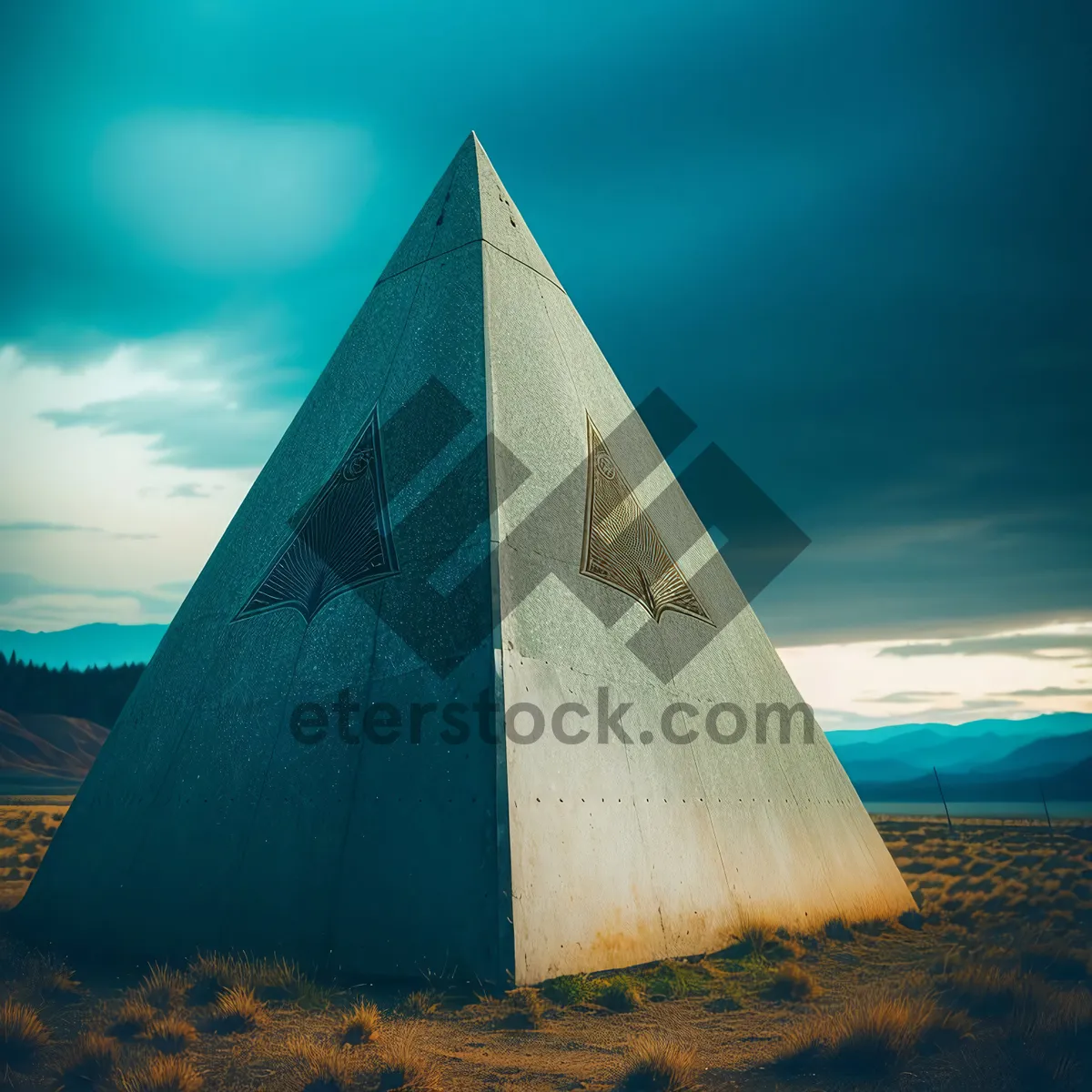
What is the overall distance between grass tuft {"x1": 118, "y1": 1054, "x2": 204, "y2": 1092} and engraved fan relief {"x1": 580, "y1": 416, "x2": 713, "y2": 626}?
557cm

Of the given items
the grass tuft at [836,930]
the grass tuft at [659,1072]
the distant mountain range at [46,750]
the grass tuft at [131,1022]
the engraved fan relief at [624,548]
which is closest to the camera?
the grass tuft at [659,1072]

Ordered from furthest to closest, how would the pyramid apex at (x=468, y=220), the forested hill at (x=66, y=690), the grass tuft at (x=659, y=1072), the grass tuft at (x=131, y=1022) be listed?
1. the forested hill at (x=66, y=690)
2. the pyramid apex at (x=468, y=220)
3. the grass tuft at (x=131, y=1022)
4. the grass tuft at (x=659, y=1072)

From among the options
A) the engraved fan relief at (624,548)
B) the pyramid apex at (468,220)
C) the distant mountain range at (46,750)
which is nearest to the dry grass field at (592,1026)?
the engraved fan relief at (624,548)

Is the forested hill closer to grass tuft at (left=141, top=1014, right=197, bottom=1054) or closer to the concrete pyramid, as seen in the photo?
the concrete pyramid

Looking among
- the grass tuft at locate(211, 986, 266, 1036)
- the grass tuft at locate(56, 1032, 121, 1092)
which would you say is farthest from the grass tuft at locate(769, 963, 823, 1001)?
the grass tuft at locate(56, 1032, 121, 1092)

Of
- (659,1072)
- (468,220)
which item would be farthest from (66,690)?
(659,1072)

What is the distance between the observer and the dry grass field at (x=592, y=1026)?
5238 millimetres

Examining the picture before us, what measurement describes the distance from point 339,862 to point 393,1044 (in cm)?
227

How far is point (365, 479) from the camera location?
9.72m

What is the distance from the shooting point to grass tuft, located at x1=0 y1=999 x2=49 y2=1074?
564cm

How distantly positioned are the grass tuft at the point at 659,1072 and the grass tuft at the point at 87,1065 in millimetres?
3123

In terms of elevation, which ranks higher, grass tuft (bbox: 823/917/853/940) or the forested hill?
the forested hill

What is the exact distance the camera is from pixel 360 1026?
5930 millimetres

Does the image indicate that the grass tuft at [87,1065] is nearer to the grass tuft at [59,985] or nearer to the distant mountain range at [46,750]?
the grass tuft at [59,985]
